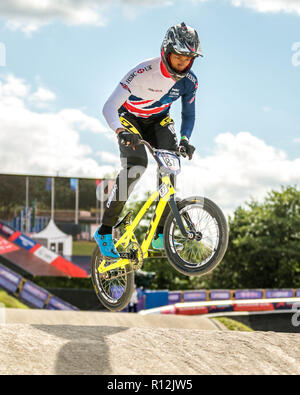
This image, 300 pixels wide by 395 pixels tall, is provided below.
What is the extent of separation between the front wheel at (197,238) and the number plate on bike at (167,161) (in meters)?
0.48

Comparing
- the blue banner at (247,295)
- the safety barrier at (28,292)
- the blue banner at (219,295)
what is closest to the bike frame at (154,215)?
the safety barrier at (28,292)

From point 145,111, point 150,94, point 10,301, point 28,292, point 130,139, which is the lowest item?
point 10,301

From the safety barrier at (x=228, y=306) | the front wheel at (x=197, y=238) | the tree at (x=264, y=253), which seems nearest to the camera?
the front wheel at (x=197, y=238)

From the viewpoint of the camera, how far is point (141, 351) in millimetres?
7125

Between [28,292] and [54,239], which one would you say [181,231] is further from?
[54,239]

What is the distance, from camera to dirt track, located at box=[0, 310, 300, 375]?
21.5 feet

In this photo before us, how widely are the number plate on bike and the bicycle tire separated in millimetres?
1579

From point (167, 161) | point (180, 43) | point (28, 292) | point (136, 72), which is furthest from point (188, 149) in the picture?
point (28, 292)

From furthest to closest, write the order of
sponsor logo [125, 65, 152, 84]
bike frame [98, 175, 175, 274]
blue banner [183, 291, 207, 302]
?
blue banner [183, 291, 207, 302] → sponsor logo [125, 65, 152, 84] → bike frame [98, 175, 175, 274]

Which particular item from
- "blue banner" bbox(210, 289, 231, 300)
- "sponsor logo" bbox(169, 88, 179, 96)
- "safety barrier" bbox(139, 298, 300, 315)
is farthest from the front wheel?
"blue banner" bbox(210, 289, 231, 300)

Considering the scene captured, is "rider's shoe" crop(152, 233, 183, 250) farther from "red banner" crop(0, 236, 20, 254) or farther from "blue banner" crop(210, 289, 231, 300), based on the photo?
"red banner" crop(0, 236, 20, 254)

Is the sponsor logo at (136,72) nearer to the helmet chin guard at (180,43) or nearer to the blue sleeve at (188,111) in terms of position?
the helmet chin guard at (180,43)

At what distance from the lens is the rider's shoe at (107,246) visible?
26.6 ft

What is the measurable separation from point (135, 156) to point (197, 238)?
61.1 inches
